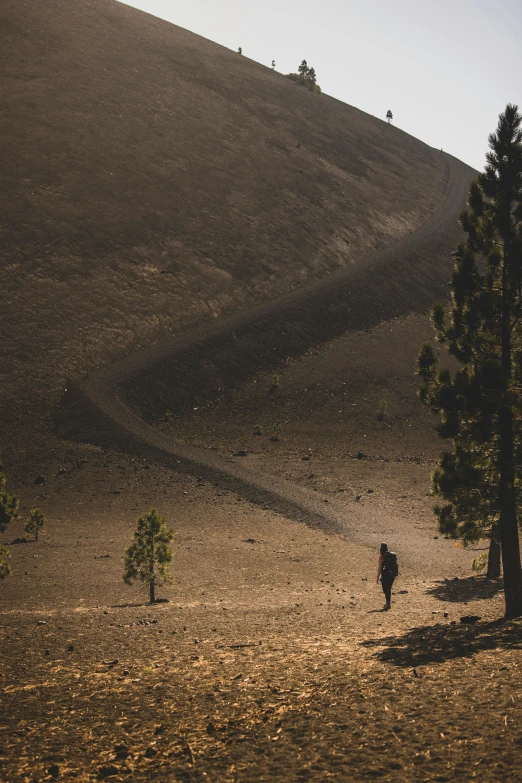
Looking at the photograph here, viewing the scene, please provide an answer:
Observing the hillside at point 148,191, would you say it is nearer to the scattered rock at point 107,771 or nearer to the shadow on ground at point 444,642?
the shadow on ground at point 444,642

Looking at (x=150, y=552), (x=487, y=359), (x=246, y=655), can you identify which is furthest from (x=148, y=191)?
(x=246, y=655)

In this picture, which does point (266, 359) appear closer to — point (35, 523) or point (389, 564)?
point (35, 523)

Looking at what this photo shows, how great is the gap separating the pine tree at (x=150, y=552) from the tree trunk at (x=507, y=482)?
9.24m

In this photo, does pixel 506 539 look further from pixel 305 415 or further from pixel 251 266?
pixel 251 266

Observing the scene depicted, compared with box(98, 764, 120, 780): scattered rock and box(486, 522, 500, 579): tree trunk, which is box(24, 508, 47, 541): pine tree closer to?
box(486, 522, 500, 579): tree trunk

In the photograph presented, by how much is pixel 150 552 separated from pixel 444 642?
9285 millimetres

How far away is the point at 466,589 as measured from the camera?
21.5 m

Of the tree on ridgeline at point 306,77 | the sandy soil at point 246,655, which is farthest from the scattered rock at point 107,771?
the tree on ridgeline at point 306,77

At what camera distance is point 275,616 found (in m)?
17.1

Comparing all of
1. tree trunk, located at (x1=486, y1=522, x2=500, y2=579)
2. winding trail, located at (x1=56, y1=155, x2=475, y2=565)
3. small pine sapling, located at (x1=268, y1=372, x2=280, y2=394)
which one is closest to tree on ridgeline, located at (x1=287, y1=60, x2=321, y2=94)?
winding trail, located at (x1=56, y1=155, x2=475, y2=565)

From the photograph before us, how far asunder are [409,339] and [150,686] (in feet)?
189

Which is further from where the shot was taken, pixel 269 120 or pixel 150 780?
pixel 269 120

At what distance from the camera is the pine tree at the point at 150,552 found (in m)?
19.5

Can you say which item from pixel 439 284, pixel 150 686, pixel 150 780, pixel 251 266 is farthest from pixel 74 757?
pixel 439 284
